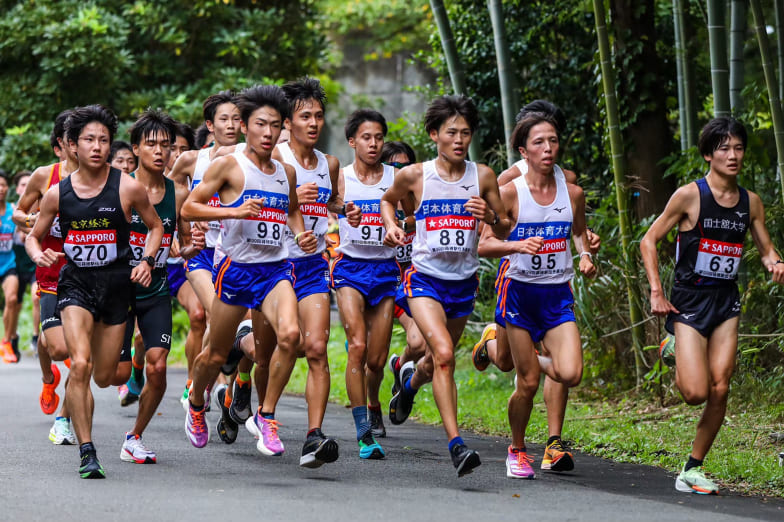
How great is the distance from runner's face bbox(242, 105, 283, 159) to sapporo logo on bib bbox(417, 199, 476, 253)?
43.2 inches

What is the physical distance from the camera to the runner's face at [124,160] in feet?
36.3

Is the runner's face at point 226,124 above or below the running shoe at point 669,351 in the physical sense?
above

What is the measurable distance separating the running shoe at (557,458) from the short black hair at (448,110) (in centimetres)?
220

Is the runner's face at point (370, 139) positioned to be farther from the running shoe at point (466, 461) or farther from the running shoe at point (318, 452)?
the running shoe at point (466, 461)

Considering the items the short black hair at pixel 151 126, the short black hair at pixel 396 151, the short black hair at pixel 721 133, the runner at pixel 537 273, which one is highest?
the short black hair at pixel 151 126

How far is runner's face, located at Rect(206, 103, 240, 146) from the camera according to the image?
1052cm

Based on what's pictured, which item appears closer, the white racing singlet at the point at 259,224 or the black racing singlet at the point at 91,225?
the black racing singlet at the point at 91,225

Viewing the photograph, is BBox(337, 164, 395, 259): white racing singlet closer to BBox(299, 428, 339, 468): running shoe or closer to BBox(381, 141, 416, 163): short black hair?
BBox(381, 141, 416, 163): short black hair

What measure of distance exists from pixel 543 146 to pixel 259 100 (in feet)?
6.28

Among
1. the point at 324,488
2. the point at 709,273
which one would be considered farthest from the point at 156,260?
the point at 709,273

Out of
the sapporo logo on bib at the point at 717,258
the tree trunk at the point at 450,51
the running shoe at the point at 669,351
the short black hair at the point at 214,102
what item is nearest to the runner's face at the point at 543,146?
the sapporo logo on bib at the point at 717,258

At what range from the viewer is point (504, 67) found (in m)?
11.5

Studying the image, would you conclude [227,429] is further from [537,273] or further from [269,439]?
[537,273]

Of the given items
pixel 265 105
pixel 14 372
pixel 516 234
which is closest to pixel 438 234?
pixel 516 234
